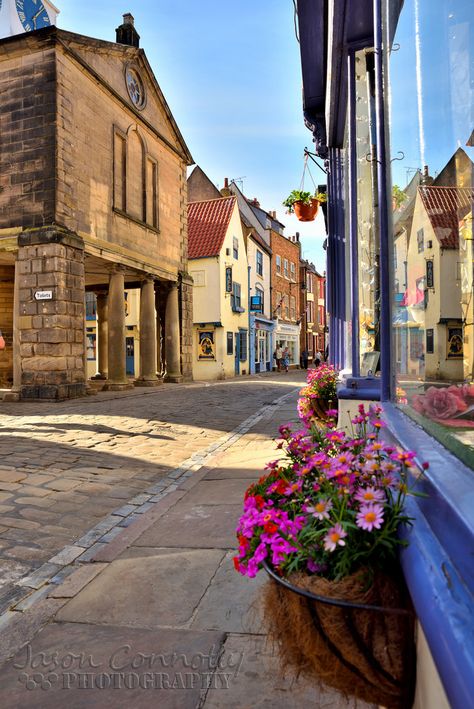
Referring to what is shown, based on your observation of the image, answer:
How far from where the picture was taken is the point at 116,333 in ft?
52.7

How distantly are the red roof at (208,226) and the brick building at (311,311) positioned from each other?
17.9m

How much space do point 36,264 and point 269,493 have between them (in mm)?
12789

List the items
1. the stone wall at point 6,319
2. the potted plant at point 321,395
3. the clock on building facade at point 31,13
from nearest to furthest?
the potted plant at point 321,395
the clock on building facade at point 31,13
the stone wall at point 6,319

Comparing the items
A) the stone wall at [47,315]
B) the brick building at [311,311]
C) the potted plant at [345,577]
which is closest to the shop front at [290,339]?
the brick building at [311,311]

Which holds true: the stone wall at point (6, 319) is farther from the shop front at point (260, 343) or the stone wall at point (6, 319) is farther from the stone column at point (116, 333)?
the shop front at point (260, 343)

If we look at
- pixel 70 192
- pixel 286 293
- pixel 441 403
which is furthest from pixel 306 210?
pixel 286 293

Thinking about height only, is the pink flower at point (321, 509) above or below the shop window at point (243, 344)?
below

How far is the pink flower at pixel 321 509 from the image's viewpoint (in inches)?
50.8

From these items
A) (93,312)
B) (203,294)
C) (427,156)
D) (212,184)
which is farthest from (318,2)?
(212,184)

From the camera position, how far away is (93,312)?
2873 centimetres

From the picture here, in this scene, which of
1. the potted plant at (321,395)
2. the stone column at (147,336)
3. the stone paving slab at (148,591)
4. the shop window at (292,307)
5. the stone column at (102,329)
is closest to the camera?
the stone paving slab at (148,591)

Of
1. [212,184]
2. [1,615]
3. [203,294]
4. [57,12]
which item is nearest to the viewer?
[1,615]

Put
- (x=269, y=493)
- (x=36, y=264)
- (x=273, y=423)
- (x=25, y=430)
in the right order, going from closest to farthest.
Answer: (x=269, y=493)
(x=25, y=430)
(x=273, y=423)
(x=36, y=264)

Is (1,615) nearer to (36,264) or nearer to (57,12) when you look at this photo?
(36,264)
